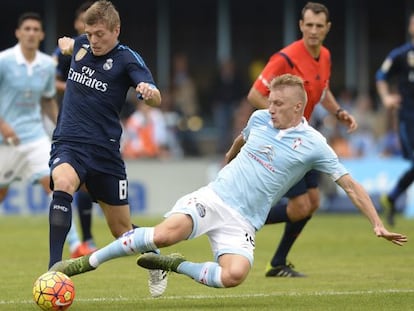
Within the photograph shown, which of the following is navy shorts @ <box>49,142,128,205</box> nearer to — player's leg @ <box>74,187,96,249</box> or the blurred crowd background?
player's leg @ <box>74,187,96,249</box>

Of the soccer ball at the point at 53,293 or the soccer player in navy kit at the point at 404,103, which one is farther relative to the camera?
the soccer player in navy kit at the point at 404,103

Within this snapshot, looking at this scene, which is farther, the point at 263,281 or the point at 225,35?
the point at 225,35

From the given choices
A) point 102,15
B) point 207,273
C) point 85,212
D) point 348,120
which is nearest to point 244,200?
point 207,273

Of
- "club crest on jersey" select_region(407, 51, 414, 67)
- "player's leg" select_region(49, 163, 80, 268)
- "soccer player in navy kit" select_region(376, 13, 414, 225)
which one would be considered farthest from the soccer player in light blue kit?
"club crest on jersey" select_region(407, 51, 414, 67)

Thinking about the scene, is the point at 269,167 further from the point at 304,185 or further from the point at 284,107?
the point at 304,185

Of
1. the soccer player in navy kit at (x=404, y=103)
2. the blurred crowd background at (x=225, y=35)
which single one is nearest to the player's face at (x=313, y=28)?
the soccer player in navy kit at (x=404, y=103)

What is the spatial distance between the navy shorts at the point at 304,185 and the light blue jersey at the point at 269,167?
6.70 feet

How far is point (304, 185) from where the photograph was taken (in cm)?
1098

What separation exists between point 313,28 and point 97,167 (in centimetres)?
288

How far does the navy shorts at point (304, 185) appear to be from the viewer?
35.8 feet

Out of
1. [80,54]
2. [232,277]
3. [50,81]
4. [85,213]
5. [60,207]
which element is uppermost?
[80,54]

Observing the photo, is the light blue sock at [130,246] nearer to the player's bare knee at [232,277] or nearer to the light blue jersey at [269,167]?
the player's bare knee at [232,277]

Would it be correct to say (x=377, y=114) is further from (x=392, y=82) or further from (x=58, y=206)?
(x=58, y=206)

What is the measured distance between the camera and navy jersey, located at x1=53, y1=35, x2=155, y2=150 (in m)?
9.46
